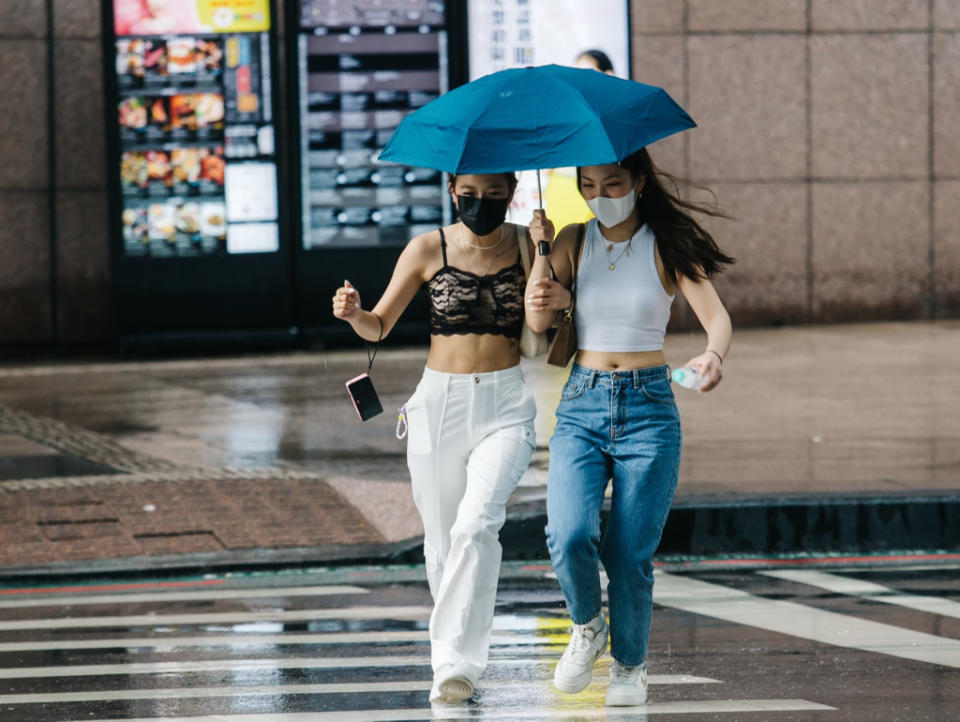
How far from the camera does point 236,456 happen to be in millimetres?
9930

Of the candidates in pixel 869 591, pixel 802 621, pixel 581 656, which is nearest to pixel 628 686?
pixel 581 656

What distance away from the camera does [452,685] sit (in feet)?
17.4

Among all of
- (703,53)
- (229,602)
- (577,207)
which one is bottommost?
(229,602)

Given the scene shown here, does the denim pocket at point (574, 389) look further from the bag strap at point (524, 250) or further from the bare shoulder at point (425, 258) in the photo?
the bare shoulder at point (425, 258)

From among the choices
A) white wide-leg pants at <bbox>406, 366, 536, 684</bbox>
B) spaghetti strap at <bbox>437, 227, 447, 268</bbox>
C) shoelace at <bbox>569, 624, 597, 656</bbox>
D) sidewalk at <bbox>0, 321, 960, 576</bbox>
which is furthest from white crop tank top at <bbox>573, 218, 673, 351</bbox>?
sidewalk at <bbox>0, 321, 960, 576</bbox>

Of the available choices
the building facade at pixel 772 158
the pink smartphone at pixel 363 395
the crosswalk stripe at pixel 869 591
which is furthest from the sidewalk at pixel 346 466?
the pink smartphone at pixel 363 395

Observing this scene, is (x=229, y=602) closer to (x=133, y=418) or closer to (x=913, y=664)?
(x=913, y=664)

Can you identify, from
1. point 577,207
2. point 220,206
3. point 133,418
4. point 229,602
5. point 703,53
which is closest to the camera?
point 229,602

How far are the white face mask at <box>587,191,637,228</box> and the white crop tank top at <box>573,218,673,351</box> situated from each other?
0.08 m

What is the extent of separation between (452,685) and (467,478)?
2.05 feet

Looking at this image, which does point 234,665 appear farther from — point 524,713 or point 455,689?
point 524,713

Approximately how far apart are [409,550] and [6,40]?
9095 millimetres

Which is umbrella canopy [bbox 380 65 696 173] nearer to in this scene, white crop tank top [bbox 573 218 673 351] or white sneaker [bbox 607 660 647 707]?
white crop tank top [bbox 573 218 673 351]

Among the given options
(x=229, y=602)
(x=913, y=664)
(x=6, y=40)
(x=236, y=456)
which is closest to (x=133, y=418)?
(x=236, y=456)
